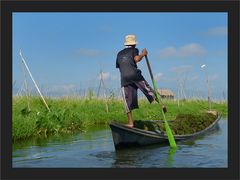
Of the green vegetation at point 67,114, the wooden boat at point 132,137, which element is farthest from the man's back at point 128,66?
the green vegetation at point 67,114

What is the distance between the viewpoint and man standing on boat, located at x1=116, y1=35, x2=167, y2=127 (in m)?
5.88

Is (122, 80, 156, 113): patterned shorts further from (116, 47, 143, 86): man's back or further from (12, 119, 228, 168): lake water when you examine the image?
(12, 119, 228, 168): lake water

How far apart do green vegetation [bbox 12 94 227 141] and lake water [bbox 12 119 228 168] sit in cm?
48

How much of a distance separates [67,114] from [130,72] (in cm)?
373

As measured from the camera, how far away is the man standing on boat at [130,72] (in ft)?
19.3

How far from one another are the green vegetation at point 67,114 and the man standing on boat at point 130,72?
98.5 inches

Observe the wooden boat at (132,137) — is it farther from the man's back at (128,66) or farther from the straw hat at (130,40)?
the straw hat at (130,40)

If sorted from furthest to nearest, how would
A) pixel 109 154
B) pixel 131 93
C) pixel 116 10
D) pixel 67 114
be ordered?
pixel 67 114 < pixel 131 93 < pixel 109 154 < pixel 116 10

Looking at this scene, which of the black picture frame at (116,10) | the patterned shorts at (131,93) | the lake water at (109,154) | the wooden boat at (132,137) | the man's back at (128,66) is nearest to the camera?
the black picture frame at (116,10)

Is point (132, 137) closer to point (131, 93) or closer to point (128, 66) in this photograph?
point (131, 93)

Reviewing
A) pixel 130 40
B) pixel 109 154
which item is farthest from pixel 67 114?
pixel 130 40

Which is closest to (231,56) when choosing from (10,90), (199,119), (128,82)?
(10,90)

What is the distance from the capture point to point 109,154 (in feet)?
18.9

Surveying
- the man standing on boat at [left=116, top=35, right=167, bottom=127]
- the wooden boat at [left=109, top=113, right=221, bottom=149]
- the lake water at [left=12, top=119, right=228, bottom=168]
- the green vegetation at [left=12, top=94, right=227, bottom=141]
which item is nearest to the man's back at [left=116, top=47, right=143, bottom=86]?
the man standing on boat at [left=116, top=35, right=167, bottom=127]
